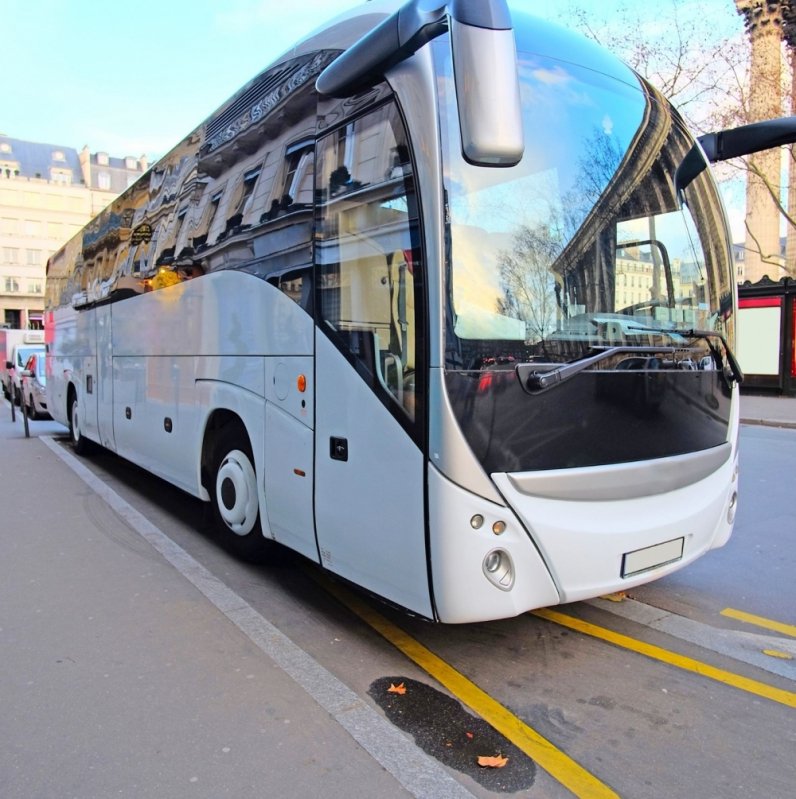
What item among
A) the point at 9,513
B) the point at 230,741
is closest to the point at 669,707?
the point at 230,741

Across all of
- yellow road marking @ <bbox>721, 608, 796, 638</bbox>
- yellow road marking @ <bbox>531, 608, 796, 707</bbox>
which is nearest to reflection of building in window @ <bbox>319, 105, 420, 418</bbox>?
yellow road marking @ <bbox>531, 608, 796, 707</bbox>

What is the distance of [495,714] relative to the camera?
310 cm

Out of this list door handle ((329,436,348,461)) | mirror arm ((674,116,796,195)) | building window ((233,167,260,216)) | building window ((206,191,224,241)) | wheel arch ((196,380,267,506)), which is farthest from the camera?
building window ((206,191,224,241))

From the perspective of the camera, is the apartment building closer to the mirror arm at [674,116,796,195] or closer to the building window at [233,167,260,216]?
the building window at [233,167,260,216]

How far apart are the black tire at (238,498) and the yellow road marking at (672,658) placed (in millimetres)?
2058

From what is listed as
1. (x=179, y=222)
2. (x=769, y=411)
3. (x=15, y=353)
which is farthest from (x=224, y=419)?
(x=15, y=353)

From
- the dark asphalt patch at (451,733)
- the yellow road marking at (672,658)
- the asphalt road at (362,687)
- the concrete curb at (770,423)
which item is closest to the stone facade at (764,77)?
the concrete curb at (770,423)

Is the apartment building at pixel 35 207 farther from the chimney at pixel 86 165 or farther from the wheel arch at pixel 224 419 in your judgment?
the wheel arch at pixel 224 419

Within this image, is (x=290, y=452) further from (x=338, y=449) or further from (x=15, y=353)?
(x=15, y=353)

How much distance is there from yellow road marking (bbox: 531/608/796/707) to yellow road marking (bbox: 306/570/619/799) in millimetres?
953

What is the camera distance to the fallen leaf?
2.72 m

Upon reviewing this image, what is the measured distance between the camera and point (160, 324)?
644 cm

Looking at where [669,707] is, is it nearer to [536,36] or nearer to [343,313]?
[343,313]

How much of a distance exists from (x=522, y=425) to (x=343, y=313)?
1155mm
